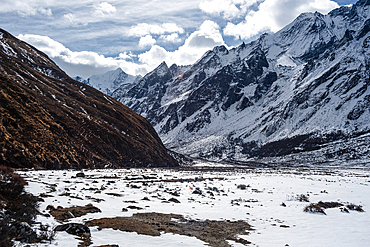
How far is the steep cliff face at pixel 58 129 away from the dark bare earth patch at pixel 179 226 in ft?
78.7

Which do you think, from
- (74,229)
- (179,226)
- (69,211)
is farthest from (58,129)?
(74,229)

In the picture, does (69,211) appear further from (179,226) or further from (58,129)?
(58,129)

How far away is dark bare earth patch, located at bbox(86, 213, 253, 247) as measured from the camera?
14.2 meters

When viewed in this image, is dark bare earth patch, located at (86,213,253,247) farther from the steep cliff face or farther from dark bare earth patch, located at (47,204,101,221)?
the steep cliff face

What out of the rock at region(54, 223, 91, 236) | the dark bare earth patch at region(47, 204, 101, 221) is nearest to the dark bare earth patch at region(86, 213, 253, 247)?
the dark bare earth patch at region(47, 204, 101, 221)

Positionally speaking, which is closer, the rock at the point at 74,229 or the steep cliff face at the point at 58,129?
the rock at the point at 74,229

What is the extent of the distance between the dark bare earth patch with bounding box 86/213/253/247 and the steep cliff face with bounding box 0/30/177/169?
944 inches

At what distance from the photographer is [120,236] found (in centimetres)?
1255

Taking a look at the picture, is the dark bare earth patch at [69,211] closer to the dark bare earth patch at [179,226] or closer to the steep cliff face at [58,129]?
the dark bare earth patch at [179,226]

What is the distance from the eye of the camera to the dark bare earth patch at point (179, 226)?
558 inches

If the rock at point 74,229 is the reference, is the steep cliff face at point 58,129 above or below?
above

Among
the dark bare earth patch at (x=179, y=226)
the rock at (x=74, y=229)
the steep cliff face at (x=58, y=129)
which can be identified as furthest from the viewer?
the steep cliff face at (x=58, y=129)

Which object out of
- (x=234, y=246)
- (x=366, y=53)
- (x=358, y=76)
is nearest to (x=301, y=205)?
(x=234, y=246)

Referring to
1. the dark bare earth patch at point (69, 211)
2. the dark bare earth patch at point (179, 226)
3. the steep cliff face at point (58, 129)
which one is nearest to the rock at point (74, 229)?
the dark bare earth patch at point (179, 226)
